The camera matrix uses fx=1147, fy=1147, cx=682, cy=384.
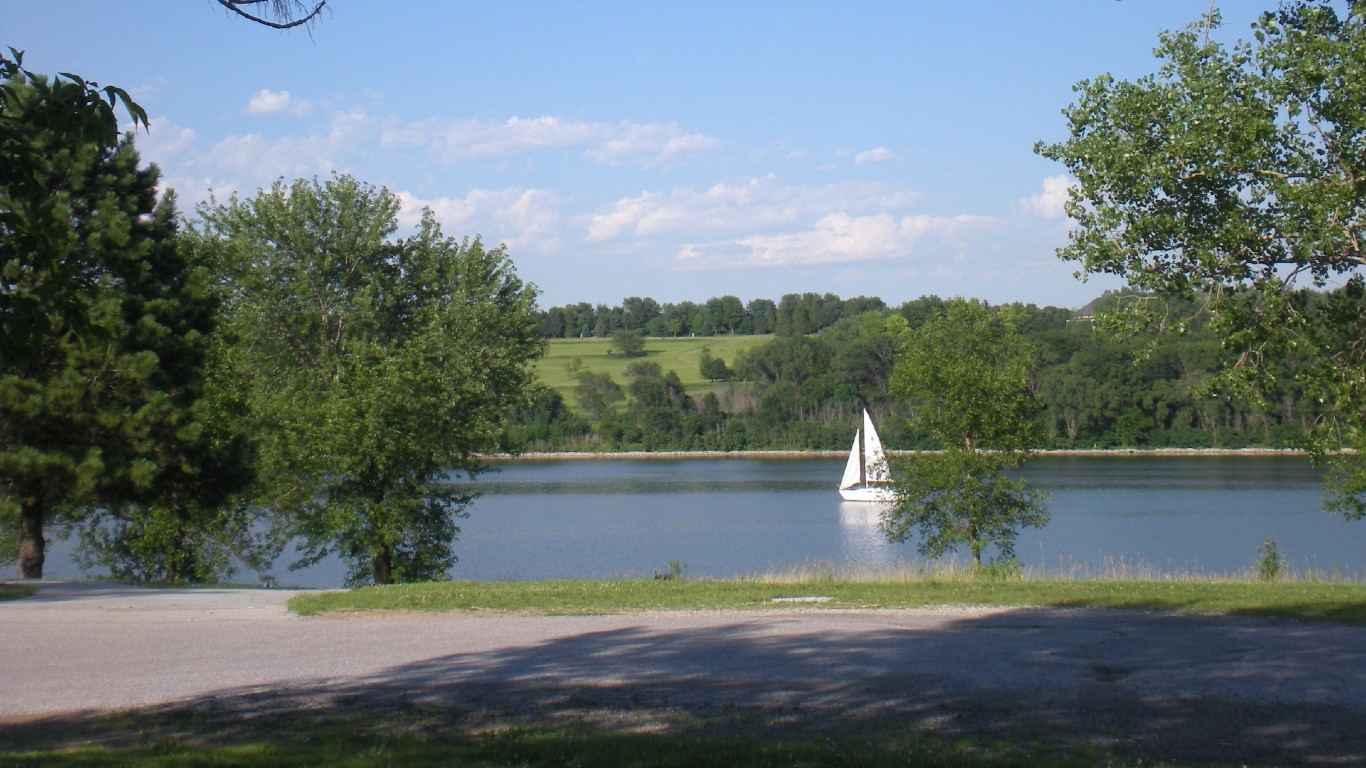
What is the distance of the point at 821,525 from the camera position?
48938mm

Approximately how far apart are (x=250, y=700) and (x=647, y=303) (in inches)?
6781

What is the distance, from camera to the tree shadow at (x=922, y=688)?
745cm

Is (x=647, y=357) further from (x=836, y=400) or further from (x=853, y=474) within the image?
(x=853, y=474)

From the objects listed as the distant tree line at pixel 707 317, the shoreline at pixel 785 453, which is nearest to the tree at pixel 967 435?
the shoreline at pixel 785 453

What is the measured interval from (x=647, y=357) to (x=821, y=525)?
84.4m

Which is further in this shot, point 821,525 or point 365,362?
point 821,525

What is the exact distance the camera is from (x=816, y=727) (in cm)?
749

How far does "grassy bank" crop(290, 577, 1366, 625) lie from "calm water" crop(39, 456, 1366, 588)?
5781 millimetres

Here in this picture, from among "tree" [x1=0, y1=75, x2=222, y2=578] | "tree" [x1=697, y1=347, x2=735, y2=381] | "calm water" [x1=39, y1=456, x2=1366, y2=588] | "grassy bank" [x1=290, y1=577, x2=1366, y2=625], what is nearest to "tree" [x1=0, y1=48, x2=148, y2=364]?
"grassy bank" [x1=290, y1=577, x2=1366, y2=625]

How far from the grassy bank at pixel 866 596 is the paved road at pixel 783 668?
79 cm

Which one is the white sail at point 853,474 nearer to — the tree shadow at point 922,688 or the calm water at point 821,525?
the calm water at point 821,525

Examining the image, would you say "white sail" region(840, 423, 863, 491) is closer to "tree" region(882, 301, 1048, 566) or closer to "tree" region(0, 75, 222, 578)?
"tree" region(882, 301, 1048, 566)

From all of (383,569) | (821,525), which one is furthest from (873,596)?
(821,525)

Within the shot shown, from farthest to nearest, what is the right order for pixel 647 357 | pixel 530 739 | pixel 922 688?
pixel 647 357, pixel 922 688, pixel 530 739
